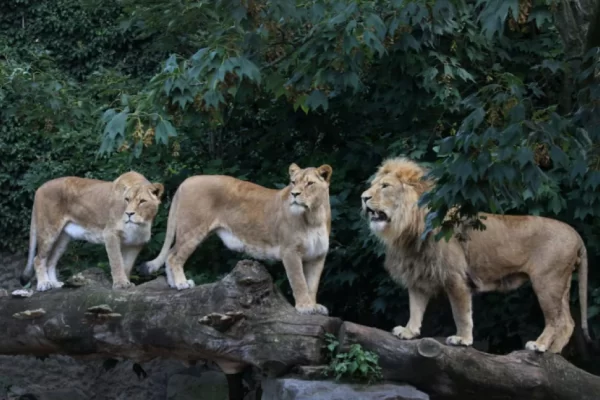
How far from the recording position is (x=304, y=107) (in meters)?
10.6

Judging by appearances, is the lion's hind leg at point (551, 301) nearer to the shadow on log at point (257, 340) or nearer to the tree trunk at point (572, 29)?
the shadow on log at point (257, 340)

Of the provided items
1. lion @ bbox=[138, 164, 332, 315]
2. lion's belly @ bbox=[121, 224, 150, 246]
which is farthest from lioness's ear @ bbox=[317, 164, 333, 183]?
lion's belly @ bbox=[121, 224, 150, 246]

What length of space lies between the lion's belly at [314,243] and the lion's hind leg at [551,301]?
72.1 inches

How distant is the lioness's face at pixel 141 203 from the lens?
9.73 metres

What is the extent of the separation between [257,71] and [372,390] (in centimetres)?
322

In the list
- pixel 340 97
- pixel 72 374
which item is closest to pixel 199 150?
pixel 340 97

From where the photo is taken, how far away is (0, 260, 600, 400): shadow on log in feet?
29.2

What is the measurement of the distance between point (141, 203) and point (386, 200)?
226cm

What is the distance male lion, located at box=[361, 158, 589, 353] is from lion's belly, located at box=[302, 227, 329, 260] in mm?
452

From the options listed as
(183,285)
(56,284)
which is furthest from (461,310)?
(56,284)

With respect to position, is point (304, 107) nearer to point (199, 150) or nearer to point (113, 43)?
point (199, 150)

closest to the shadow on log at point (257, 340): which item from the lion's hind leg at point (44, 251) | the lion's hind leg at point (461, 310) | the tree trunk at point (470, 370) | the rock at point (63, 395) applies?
the tree trunk at point (470, 370)

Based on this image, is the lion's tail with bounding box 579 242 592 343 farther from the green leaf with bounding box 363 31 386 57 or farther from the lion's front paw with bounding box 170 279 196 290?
the lion's front paw with bounding box 170 279 196 290

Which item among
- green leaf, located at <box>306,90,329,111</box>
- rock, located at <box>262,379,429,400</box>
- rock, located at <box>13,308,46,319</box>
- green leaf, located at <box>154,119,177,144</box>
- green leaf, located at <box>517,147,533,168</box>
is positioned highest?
green leaf, located at <box>517,147,533,168</box>
